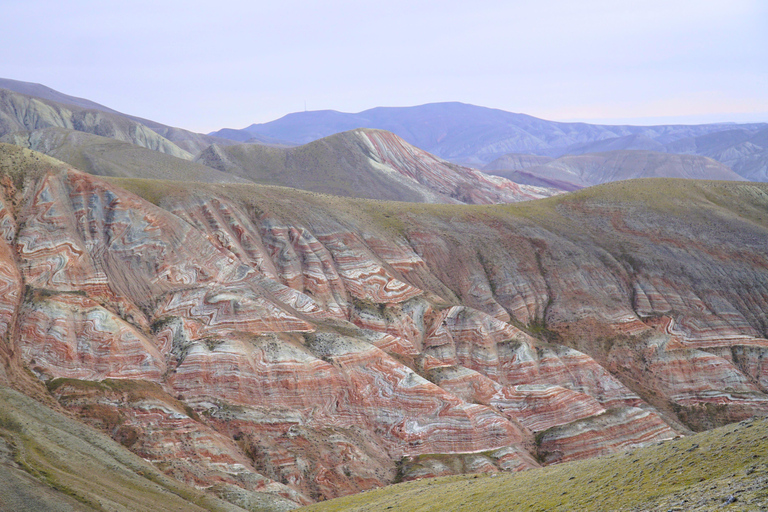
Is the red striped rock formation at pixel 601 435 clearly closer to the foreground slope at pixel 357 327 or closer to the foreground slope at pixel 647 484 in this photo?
the foreground slope at pixel 357 327

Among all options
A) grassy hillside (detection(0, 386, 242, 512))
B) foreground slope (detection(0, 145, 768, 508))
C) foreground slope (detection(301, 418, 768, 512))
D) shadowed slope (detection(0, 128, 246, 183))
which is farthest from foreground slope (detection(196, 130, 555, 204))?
foreground slope (detection(301, 418, 768, 512))

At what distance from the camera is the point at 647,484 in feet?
77.0

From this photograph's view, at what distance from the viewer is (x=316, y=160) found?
176m

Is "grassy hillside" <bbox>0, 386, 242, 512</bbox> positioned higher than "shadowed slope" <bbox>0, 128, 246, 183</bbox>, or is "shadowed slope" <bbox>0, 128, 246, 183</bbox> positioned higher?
"shadowed slope" <bbox>0, 128, 246, 183</bbox>

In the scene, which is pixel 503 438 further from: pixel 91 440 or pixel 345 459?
pixel 91 440

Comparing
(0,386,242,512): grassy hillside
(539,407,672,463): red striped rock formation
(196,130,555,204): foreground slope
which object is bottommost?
(539,407,672,463): red striped rock formation

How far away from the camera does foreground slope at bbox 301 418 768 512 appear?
19391 mm

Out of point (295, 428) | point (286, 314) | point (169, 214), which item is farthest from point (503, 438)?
point (169, 214)

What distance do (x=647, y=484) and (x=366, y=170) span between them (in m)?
152

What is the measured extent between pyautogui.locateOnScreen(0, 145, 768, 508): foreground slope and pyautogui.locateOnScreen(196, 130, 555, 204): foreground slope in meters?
76.0

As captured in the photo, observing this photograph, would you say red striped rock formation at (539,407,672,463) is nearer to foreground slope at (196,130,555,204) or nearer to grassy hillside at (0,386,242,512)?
grassy hillside at (0,386,242,512)

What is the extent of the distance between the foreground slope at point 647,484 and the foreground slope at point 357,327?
14.9 metres

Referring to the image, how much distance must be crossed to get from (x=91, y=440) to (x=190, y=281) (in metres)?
21.5

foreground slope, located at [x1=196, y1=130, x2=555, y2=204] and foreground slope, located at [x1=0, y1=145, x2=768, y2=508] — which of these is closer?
foreground slope, located at [x1=0, y1=145, x2=768, y2=508]
